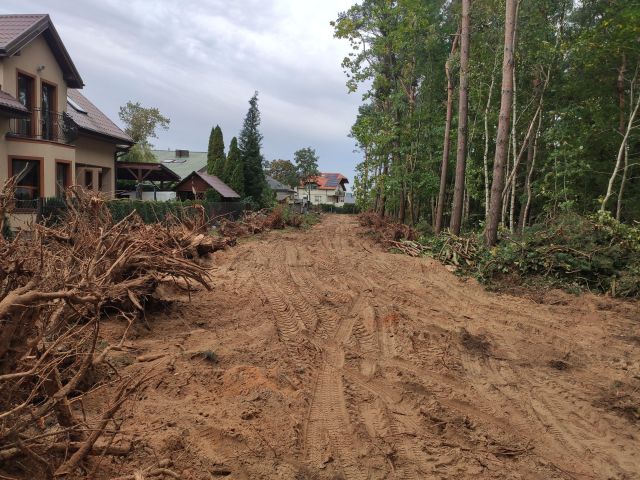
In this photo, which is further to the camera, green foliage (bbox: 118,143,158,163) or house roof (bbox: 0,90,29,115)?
green foliage (bbox: 118,143,158,163)

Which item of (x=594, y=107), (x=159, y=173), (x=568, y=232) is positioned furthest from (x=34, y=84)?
(x=594, y=107)

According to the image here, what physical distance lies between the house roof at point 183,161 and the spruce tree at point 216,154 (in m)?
3.61

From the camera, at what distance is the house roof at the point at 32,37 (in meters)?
16.7

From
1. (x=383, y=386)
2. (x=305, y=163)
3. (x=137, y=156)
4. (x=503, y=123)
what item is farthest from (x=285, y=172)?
(x=383, y=386)

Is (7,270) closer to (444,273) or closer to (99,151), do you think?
(444,273)

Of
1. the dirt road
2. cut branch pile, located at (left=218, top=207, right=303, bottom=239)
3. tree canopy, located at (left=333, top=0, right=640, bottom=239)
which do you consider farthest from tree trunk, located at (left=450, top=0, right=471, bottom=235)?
cut branch pile, located at (left=218, top=207, right=303, bottom=239)

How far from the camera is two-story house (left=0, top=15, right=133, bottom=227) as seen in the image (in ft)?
54.9

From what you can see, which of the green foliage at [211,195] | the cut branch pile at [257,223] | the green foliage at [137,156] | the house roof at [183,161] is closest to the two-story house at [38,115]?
the cut branch pile at [257,223]

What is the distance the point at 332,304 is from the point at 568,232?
23.4 ft

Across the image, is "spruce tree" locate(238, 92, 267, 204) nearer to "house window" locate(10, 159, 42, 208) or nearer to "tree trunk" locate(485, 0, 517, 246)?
"house window" locate(10, 159, 42, 208)

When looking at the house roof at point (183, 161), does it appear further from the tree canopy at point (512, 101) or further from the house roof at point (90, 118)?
the tree canopy at point (512, 101)

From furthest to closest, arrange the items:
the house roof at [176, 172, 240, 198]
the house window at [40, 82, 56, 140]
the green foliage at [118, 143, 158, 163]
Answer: the green foliage at [118, 143, 158, 163] → the house roof at [176, 172, 240, 198] → the house window at [40, 82, 56, 140]

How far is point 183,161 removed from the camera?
49.2 m

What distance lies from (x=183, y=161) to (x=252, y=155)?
33.7 ft
